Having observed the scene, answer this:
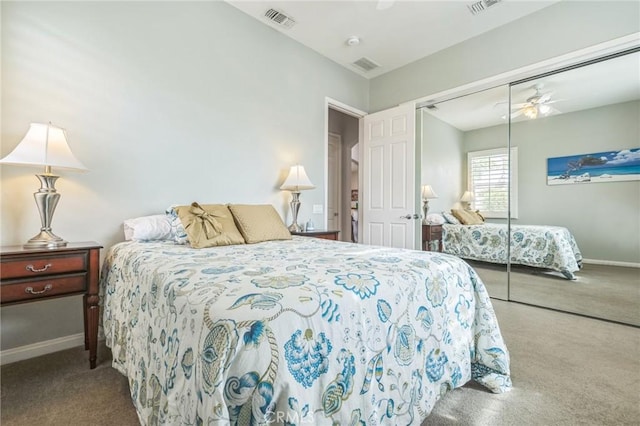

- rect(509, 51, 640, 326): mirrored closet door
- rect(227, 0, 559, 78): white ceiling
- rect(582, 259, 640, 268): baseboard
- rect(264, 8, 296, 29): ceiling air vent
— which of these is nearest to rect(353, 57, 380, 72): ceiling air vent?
rect(227, 0, 559, 78): white ceiling

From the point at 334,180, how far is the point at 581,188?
3368 millimetres

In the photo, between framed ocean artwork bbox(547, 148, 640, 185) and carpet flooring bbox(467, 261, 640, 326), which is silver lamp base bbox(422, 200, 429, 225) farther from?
framed ocean artwork bbox(547, 148, 640, 185)

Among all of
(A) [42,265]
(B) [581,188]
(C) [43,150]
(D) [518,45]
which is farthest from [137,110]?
(B) [581,188]

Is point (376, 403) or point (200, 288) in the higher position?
point (200, 288)

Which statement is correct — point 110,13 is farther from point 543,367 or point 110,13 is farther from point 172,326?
point 543,367

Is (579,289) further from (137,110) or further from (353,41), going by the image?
(137,110)

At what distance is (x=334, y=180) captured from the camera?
5.24 metres

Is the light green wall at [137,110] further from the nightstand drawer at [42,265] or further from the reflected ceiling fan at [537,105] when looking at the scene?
the reflected ceiling fan at [537,105]

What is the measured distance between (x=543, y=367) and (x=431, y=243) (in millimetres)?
2017

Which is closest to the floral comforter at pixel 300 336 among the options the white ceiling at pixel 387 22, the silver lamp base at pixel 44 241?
the silver lamp base at pixel 44 241

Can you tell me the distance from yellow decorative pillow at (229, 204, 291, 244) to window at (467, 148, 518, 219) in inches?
91.2

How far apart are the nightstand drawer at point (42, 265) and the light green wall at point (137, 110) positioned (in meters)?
0.46

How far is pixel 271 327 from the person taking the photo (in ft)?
2.36

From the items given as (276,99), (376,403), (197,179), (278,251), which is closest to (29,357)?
(197,179)
